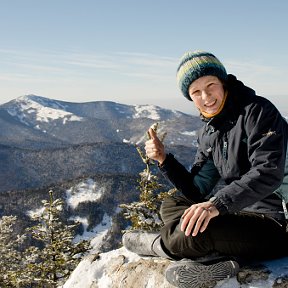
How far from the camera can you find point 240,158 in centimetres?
441

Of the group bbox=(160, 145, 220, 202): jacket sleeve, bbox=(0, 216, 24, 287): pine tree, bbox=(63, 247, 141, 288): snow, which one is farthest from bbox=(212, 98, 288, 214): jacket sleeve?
bbox=(0, 216, 24, 287): pine tree

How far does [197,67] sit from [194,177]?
1786 mm

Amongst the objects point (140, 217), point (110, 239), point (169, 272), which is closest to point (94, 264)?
point (169, 272)

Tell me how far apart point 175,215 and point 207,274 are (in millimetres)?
836

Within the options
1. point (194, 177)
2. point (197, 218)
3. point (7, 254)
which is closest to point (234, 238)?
point (197, 218)

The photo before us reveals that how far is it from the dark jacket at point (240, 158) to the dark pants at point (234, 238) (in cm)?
23

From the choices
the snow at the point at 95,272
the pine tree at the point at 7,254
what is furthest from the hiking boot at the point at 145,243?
the pine tree at the point at 7,254

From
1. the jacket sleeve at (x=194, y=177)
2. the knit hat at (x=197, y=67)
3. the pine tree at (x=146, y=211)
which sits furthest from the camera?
the pine tree at (x=146, y=211)

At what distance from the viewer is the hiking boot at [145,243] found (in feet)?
17.2

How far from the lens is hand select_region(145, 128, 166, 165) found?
5.21 metres

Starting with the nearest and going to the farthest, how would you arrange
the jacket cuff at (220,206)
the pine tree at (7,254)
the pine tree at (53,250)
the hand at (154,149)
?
the jacket cuff at (220,206), the hand at (154,149), the pine tree at (53,250), the pine tree at (7,254)

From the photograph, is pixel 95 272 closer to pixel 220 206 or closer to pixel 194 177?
pixel 194 177

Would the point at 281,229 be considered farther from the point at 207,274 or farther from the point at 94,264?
the point at 94,264

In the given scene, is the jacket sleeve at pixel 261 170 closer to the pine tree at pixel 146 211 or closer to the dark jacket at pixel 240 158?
the dark jacket at pixel 240 158
